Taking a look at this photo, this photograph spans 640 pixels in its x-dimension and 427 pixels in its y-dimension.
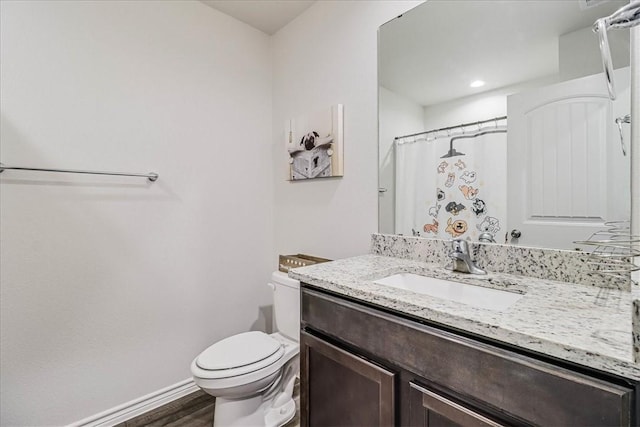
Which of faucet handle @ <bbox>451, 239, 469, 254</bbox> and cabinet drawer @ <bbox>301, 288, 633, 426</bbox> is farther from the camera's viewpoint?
faucet handle @ <bbox>451, 239, 469, 254</bbox>

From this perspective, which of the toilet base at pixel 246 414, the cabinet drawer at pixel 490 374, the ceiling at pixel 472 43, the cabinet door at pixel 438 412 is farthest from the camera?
the toilet base at pixel 246 414

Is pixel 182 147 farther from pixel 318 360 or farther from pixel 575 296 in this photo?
pixel 575 296

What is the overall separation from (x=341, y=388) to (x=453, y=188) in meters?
0.94

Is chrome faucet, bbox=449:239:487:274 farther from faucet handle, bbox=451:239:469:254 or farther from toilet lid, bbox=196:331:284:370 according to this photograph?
toilet lid, bbox=196:331:284:370

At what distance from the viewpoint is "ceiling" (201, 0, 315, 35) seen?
1.89 m

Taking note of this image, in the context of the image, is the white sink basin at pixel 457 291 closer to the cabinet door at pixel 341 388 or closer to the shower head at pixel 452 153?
the cabinet door at pixel 341 388

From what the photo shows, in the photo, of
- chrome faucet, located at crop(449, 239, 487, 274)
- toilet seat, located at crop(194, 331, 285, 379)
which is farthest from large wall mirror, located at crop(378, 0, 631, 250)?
toilet seat, located at crop(194, 331, 285, 379)

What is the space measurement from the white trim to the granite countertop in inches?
49.4

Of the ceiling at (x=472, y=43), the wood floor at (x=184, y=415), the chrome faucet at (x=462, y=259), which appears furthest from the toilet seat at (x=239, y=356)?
the ceiling at (x=472, y=43)

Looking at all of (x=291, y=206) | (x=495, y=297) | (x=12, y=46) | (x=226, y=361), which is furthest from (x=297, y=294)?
(x=12, y=46)

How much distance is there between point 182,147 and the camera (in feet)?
6.08

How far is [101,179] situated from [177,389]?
1285 millimetres

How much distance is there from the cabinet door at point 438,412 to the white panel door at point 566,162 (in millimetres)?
688

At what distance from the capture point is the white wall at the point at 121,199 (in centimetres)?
138
